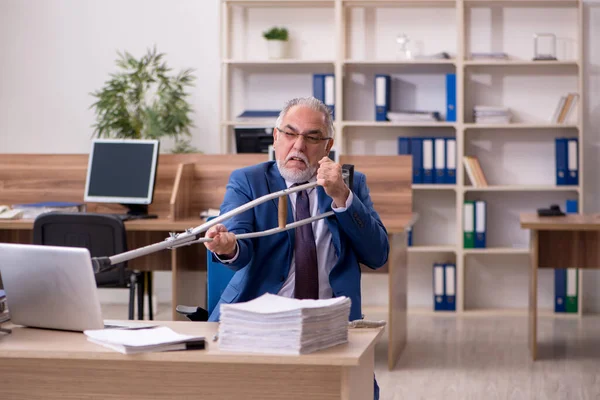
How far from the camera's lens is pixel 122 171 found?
16.3ft

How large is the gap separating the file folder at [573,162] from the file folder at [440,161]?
2.66 ft

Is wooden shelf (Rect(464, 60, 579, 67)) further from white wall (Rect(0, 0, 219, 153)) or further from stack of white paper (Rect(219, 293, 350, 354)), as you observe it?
stack of white paper (Rect(219, 293, 350, 354))

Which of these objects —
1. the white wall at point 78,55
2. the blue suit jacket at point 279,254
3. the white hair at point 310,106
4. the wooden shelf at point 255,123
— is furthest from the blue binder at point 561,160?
the white hair at point 310,106

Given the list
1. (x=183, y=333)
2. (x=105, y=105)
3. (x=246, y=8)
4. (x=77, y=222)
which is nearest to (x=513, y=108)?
(x=246, y=8)

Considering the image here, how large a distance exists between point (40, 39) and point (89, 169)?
83.6 inches

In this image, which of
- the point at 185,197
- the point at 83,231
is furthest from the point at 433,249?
the point at 83,231

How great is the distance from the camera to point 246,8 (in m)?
6.53

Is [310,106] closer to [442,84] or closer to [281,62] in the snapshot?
[281,62]

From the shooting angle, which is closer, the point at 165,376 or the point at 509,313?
the point at 165,376

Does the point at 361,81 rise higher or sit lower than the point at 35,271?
higher

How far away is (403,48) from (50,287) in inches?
186

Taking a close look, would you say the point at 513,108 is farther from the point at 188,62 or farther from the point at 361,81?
the point at 188,62

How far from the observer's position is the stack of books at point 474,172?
6176 millimetres

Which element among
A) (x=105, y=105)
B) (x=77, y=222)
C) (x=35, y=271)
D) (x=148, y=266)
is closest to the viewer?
(x=35, y=271)
